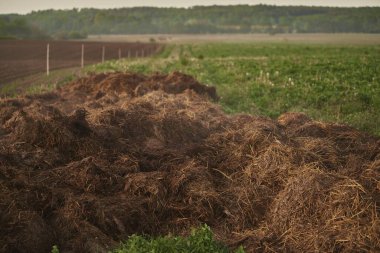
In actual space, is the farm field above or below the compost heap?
below

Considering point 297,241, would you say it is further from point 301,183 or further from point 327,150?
point 327,150

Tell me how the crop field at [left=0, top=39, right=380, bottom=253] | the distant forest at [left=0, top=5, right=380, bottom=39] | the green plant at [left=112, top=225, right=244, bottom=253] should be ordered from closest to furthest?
1. the green plant at [left=112, top=225, right=244, bottom=253]
2. the crop field at [left=0, top=39, right=380, bottom=253]
3. the distant forest at [left=0, top=5, right=380, bottom=39]

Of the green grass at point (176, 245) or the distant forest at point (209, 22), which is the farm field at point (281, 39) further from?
the green grass at point (176, 245)

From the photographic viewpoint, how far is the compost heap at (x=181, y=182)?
5367 millimetres

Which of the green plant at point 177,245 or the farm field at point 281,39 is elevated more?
the green plant at point 177,245

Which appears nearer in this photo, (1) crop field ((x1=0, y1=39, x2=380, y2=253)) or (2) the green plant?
(2) the green plant

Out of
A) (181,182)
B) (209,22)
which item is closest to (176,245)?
(181,182)

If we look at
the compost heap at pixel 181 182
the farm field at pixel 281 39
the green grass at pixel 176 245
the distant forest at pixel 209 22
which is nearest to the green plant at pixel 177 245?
the green grass at pixel 176 245

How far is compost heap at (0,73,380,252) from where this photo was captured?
17.6 feet

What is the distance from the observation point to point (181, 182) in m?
6.64

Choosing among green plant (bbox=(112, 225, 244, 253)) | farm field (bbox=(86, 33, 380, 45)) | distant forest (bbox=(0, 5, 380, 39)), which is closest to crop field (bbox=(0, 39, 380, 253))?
green plant (bbox=(112, 225, 244, 253))

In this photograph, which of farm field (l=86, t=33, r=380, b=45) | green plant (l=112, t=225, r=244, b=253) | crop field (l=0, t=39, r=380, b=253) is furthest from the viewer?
farm field (l=86, t=33, r=380, b=45)

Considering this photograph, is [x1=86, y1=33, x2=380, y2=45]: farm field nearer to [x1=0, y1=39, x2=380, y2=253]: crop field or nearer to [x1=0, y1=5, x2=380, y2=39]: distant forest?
[x1=0, y1=5, x2=380, y2=39]: distant forest

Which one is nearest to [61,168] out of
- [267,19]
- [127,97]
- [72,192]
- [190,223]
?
[72,192]
